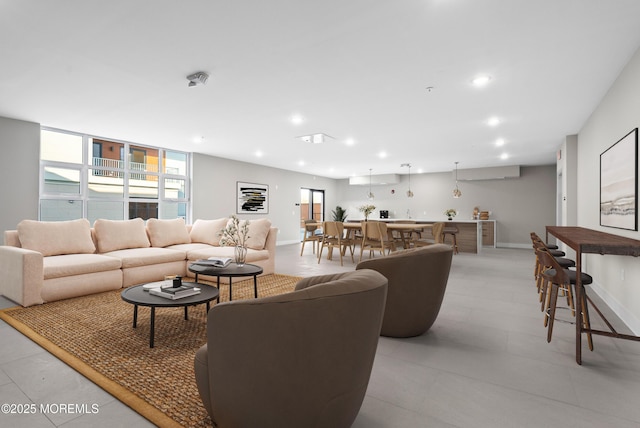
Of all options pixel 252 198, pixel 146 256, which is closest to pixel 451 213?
pixel 252 198

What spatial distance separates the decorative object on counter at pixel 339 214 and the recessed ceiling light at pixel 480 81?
9.37 meters

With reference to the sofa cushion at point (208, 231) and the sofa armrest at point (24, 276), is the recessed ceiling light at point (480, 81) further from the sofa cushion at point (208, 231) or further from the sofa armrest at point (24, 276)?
the sofa armrest at point (24, 276)

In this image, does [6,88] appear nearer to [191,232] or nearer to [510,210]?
[191,232]

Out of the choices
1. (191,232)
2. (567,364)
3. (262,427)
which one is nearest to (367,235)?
(191,232)

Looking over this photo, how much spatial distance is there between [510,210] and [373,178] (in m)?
4.55

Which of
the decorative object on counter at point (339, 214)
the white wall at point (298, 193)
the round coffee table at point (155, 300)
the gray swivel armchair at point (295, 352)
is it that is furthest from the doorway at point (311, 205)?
the gray swivel armchair at point (295, 352)

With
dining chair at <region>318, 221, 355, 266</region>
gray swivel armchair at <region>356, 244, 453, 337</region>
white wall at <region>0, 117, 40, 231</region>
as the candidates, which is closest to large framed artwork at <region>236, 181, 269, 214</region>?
dining chair at <region>318, 221, 355, 266</region>

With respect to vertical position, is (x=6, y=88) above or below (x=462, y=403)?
above

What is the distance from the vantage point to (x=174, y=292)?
2.62 m

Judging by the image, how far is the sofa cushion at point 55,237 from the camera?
3.97 m

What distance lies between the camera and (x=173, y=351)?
7.93 feet

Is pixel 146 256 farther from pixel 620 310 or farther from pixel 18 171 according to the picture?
pixel 620 310

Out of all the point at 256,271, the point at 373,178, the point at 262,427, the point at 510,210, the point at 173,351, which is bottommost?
the point at 173,351

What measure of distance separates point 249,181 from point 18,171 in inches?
199
